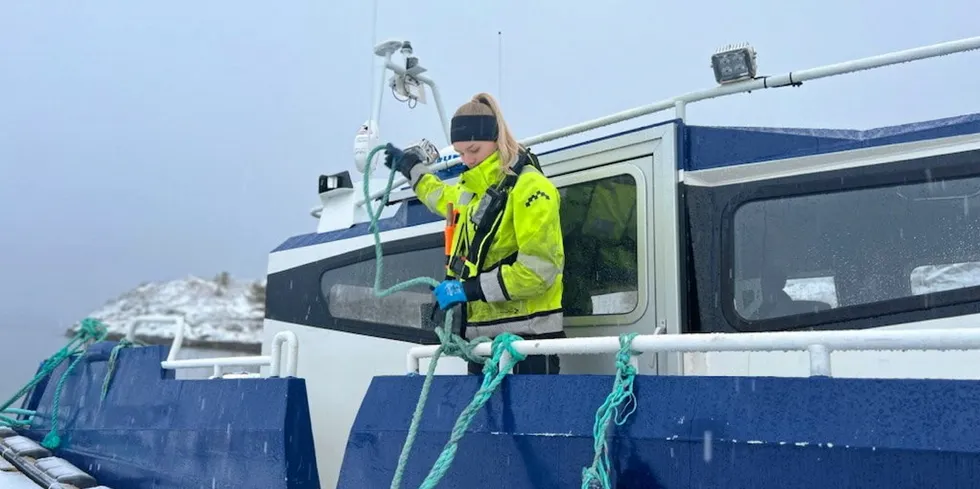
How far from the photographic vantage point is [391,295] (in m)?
4.41

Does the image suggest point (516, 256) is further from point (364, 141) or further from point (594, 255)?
point (364, 141)

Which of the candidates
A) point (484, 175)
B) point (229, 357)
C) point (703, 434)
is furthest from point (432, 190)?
point (703, 434)

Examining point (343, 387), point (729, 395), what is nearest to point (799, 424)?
point (729, 395)

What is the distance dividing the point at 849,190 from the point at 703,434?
4.18 ft

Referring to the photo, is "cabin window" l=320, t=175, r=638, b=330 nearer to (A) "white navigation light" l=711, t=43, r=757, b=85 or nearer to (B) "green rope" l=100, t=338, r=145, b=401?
(A) "white navigation light" l=711, t=43, r=757, b=85

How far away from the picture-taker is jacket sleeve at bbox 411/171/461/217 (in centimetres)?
381

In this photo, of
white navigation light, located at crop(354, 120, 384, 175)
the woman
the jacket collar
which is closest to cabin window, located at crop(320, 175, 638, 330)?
the woman

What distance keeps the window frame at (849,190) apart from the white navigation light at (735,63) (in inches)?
18.2

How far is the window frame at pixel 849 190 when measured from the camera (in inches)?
114

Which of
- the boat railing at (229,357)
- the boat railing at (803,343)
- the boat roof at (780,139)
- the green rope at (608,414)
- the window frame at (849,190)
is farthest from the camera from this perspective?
the boat railing at (229,357)

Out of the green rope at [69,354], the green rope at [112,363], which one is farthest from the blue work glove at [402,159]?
the green rope at [69,354]

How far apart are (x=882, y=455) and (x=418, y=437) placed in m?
1.47

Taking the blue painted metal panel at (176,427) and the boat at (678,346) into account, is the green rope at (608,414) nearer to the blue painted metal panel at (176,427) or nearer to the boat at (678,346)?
the boat at (678,346)

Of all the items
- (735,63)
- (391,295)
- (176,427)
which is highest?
(735,63)
